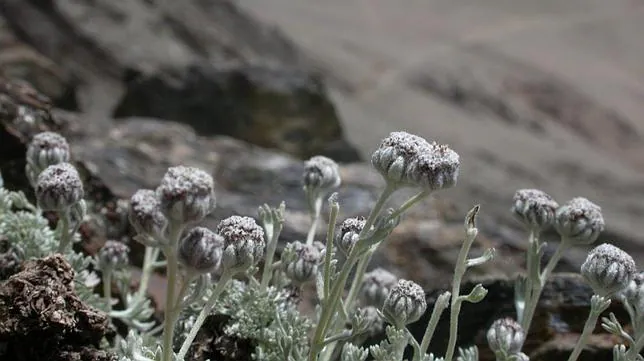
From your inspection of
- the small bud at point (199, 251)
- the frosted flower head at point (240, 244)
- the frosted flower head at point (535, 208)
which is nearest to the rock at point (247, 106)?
the frosted flower head at point (535, 208)

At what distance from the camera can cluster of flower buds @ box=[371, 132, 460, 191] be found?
144 centimetres

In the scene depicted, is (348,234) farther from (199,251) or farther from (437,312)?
(199,251)

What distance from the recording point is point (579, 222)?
6.00ft

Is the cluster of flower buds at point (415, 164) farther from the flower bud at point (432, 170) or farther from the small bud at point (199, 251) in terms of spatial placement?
the small bud at point (199, 251)

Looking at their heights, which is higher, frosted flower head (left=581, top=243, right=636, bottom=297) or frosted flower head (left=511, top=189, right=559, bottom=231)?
frosted flower head (left=511, top=189, right=559, bottom=231)

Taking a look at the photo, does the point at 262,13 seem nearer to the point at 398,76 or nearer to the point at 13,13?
the point at 398,76

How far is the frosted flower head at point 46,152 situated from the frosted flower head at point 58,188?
0.29m

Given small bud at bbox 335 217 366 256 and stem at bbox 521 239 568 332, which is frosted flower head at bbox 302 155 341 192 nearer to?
small bud at bbox 335 217 366 256

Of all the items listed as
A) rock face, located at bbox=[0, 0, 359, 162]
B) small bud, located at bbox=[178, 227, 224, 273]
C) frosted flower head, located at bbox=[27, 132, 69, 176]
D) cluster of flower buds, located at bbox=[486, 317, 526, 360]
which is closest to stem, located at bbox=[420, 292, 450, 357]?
cluster of flower buds, located at bbox=[486, 317, 526, 360]

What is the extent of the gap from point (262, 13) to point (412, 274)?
7336 mm

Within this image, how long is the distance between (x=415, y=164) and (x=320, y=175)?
2.00 feet

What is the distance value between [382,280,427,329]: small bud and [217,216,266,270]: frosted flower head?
0.29 m

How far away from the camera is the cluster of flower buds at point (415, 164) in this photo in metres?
1.44

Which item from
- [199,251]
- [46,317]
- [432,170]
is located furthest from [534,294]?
[46,317]
